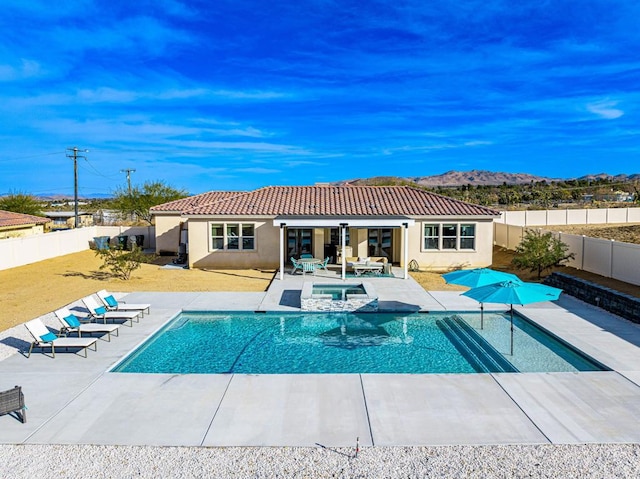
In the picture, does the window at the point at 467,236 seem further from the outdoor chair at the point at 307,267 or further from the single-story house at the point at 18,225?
the single-story house at the point at 18,225

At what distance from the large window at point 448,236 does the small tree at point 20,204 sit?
40.8 metres

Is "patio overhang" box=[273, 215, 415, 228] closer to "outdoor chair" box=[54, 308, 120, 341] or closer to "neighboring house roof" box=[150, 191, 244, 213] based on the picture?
"neighboring house roof" box=[150, 191, 244, 213]

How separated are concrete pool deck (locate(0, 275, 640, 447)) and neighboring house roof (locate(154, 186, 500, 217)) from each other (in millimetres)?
14254

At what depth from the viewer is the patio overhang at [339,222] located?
901 inches

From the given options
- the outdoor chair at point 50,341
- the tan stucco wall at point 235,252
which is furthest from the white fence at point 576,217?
the outdoor chair at point 50,341

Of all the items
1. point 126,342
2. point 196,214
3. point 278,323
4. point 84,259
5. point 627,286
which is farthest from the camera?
point 84,259

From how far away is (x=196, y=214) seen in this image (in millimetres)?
25531

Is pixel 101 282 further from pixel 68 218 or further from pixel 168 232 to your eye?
pixel 68 218

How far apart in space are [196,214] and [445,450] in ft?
67.3

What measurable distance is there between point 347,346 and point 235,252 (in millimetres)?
14020

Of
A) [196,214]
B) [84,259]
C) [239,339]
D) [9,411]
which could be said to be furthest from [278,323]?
[84,259]

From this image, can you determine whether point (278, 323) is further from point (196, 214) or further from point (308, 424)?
point (196, 214)

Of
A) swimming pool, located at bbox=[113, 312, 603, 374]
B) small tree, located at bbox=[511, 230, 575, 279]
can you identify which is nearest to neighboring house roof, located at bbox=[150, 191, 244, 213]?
swimming pool, located at bbox=[113, 312, 603, 374]

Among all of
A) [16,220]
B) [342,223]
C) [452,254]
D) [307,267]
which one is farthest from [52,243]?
[452,254]
